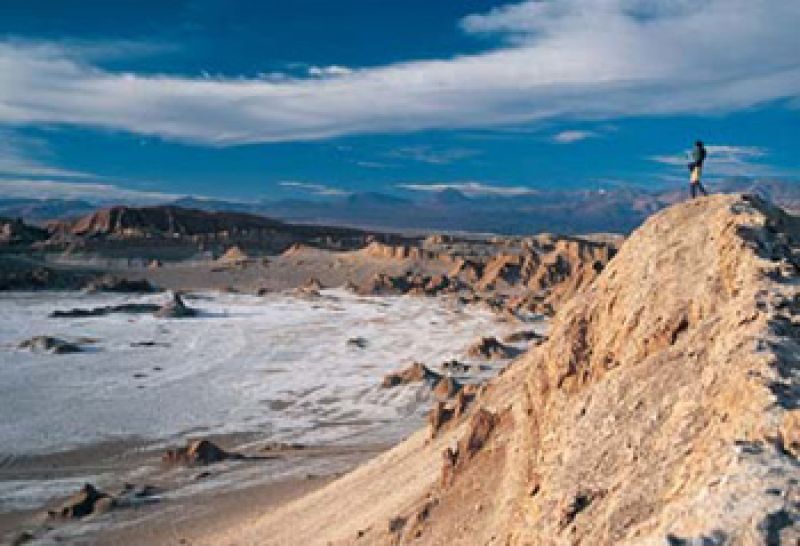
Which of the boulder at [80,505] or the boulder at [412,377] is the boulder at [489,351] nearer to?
the boulder at [412,377]

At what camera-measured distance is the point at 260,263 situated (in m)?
64.0

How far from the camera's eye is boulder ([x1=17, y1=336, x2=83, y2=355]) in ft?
105

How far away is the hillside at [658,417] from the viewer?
154 inches

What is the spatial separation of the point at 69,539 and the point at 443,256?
50.6m

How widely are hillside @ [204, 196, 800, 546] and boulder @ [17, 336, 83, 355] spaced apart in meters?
24.6

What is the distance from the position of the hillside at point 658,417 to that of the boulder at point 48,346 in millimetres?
24641

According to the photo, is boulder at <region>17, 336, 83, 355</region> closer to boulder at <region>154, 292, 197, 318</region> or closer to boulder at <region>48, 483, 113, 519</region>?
boulder at <region>154, 292, 197, 318</region>

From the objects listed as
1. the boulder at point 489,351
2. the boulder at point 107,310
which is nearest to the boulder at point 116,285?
the boulder at point 107,310

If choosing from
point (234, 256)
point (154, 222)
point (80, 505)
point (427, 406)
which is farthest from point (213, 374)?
point (154, 222)

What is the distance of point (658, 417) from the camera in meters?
5.29

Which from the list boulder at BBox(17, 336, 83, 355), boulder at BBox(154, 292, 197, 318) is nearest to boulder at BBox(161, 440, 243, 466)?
boulder at BBox(17, 336, 83, 355)

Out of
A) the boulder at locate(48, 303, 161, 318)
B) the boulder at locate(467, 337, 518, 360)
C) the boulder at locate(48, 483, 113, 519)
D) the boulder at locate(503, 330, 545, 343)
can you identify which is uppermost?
the boulder at locate(503, 330, 545, 343)

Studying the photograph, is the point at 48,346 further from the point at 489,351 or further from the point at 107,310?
the point at 489,351

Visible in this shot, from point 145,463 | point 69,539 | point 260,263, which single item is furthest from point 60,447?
point 260,263
